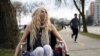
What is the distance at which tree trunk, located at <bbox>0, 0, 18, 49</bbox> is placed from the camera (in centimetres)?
1717

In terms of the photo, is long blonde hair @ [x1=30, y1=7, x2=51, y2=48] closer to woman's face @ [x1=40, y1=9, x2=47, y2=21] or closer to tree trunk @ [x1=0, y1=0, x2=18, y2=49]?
woman's face @ [x1=40, y1=9, x2=47, y2=21]

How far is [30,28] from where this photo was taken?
20.4ft

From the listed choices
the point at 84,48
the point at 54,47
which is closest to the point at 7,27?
the point at 84,48

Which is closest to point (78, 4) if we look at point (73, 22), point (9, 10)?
point (73, 22)

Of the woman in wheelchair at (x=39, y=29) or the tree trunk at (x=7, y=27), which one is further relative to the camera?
the tree trunk at (x=7, y=27)

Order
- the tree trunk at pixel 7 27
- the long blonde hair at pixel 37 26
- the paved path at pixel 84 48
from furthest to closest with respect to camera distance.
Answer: the tree trunk at pixel 7 27
the paved path at pixel 84 48
the long blonde hair at pixel 37 26

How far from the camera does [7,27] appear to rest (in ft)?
56.8

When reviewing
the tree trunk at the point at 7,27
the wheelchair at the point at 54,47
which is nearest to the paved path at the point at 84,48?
the tree trunk at the point at 7,27

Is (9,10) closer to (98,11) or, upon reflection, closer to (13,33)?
(13,33)

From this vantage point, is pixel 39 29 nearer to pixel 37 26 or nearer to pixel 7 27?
pixel 37 26

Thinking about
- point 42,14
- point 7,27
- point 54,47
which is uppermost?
point 42,14

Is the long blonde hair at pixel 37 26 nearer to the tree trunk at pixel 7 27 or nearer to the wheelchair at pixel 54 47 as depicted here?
the wheelchair at pixel 54 47

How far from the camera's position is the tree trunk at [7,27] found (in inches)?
676

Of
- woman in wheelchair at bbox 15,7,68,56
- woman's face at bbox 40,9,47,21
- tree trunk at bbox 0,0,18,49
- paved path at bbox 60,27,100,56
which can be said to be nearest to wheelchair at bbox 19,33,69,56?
woman in wheelchair at bbox 15,7,68,56
